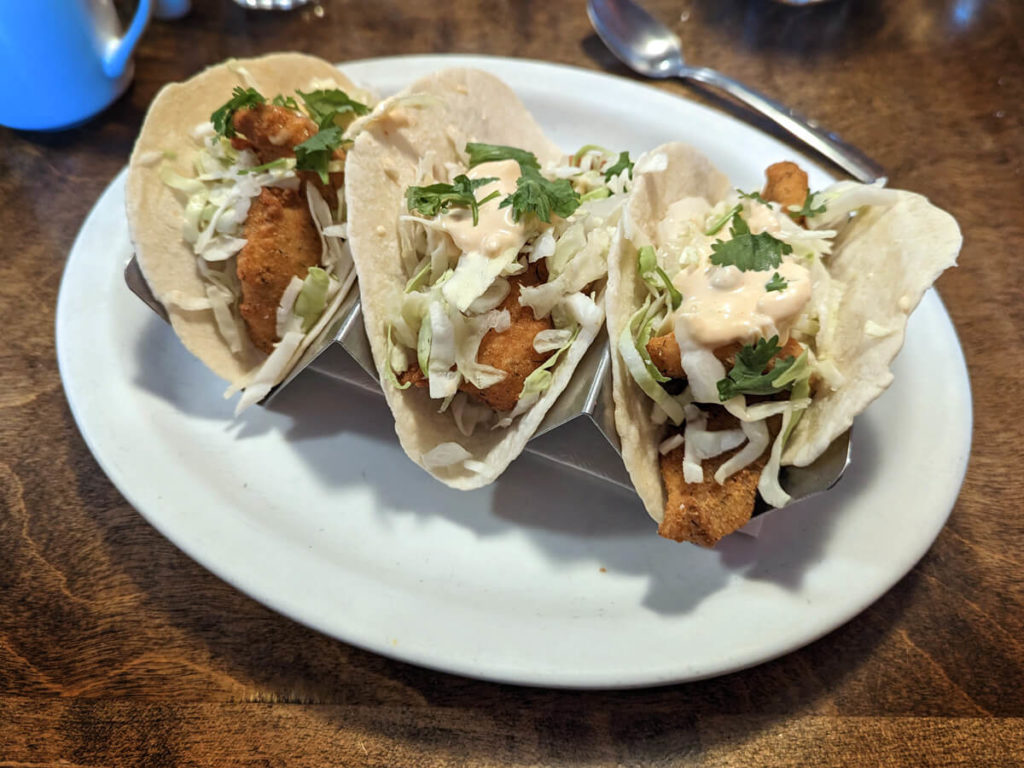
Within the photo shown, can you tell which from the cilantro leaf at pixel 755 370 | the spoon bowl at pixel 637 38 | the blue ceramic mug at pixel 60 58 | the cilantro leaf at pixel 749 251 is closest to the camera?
the cilantro leaf at pixel 755 370

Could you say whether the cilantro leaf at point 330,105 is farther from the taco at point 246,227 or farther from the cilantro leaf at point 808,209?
the cilantro leaf at point 808,209

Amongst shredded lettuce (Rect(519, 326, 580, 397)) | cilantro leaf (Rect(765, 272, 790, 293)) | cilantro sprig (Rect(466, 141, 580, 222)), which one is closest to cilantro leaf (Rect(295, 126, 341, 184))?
cilantro sprig (Rect(466, 141, 580, 222))

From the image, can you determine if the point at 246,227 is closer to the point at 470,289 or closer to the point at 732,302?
the point at 470,289

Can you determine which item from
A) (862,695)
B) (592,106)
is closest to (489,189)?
(592,106)

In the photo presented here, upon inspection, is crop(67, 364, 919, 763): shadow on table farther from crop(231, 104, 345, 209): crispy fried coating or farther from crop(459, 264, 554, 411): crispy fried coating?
crop(231, 104, 345, 209): crispy fried coating

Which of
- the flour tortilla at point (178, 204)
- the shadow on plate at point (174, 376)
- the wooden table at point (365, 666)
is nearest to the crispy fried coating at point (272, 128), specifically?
the flour tortilla at point (178, 204)

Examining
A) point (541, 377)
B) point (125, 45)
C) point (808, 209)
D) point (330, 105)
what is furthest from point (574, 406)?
point (125, 45)
